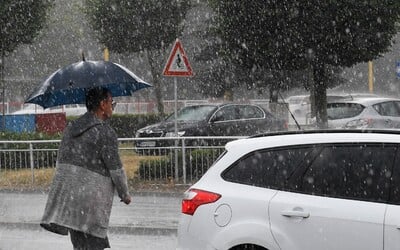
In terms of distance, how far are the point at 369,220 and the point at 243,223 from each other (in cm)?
89

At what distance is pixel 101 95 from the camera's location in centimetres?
642

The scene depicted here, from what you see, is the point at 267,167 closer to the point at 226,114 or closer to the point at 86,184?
the point at 86,184

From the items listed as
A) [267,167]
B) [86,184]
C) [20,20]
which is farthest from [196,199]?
[20,20]

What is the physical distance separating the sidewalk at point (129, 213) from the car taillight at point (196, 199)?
466 centimetres

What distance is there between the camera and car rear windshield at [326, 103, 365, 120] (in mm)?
21141

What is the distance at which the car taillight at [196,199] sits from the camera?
20.1 ft

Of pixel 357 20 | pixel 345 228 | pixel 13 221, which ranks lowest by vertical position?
pixel 13 221

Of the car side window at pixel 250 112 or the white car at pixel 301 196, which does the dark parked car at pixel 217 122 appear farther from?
the white car at pixel 301 196

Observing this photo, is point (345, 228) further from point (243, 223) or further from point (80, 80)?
point (80, 80)

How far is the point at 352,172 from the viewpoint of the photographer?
5.77 m

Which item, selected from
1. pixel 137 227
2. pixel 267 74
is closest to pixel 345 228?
Answer: pixel 137 227

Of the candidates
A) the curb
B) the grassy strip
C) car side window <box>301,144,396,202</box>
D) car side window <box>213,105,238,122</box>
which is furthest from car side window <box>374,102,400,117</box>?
car side window <box>301,144,396,202</box>

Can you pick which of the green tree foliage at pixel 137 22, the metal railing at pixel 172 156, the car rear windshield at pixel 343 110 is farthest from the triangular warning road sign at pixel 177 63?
the green tree foliage at pixel 137 22

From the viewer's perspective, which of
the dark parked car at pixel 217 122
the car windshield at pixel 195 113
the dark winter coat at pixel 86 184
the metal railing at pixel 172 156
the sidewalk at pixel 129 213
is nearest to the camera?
the dark winter coat at pixel 86 184
